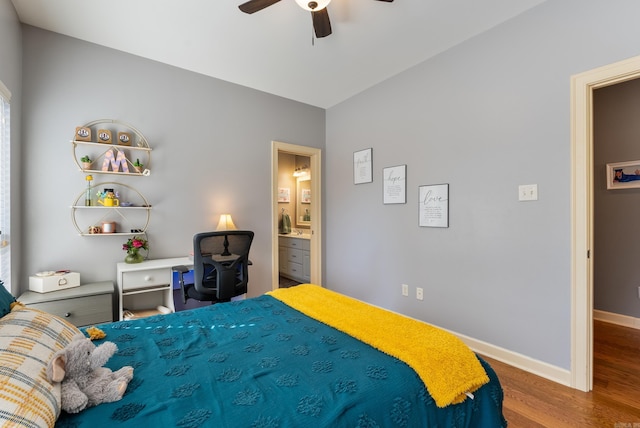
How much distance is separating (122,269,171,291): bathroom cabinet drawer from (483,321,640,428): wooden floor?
9.30 ft

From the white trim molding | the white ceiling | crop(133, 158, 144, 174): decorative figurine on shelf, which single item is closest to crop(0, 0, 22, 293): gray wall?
the white trim molding

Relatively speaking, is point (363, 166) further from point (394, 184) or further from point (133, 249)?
point (133, 249)

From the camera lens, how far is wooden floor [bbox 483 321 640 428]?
5.70ft

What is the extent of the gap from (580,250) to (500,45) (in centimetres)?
172

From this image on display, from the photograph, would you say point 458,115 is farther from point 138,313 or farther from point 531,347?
point 138,313

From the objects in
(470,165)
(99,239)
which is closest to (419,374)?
(470,165)

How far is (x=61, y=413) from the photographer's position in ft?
2.95

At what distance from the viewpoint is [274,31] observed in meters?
2.53

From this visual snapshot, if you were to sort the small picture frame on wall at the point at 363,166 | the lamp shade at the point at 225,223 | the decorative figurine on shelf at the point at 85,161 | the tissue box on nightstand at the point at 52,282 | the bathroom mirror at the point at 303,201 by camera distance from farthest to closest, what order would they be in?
the bathroom mirror at the point at 303,201
the small picture frame on wall at the point at 363,166
the lamp shade at the point at 225,223
the decorative figurine on shelf at the point at 85,161
the tissue box on nightstand at the point at 52,282

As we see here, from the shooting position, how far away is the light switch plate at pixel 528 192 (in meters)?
2.24

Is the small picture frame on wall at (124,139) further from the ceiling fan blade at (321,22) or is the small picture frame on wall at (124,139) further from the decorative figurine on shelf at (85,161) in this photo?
the ceiling fan blade at (321,22)

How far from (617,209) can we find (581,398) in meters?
2.44

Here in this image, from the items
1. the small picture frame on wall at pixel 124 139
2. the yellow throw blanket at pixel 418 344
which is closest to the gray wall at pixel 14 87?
the small picture frame on wall at pixel 124 139

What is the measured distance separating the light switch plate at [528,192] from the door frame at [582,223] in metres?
0.23
